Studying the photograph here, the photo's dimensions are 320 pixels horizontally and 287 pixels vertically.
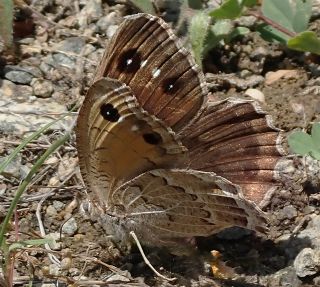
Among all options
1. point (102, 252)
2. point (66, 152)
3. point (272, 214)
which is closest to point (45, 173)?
point (66, 152)

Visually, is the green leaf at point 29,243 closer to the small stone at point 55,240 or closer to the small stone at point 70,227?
the small stone at point 55,240

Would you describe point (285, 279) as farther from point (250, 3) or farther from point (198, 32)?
point (250, 3)

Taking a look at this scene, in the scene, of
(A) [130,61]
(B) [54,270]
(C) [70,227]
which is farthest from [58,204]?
(A) [130,61]

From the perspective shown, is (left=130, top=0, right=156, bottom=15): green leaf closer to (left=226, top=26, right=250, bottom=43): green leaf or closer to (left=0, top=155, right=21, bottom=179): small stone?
(left=226, top=26, right=250, bottom=43): green leaf

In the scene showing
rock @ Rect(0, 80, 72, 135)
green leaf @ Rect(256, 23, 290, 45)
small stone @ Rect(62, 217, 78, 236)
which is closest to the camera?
small stone @ Rect(62, 217, 78, 236)

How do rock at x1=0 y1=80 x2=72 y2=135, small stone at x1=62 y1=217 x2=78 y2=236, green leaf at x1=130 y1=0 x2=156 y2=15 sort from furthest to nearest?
green leaf at x1=130 y1=0 x2=156 y2=15 < rock at x1=0 y1=80 x2=72 y2=135 < small stone at x1=62 y1=217 x2=78 y2=236

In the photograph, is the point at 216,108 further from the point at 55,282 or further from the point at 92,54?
the point at 92,54

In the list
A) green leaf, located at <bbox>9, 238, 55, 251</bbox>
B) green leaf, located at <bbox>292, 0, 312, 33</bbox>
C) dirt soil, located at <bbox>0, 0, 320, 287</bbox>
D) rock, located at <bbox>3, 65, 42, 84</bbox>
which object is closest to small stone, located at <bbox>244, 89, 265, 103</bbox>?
dirt soil, located at <bbox>0, 0, 320, 287</bbox>
